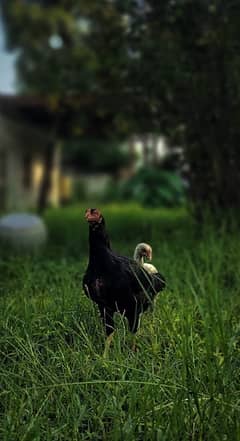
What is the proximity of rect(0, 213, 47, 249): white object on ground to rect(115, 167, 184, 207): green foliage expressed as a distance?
597 cm

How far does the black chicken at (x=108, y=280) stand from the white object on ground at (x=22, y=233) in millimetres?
4763

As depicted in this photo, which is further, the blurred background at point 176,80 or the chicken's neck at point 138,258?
the blurred background at point 176,80

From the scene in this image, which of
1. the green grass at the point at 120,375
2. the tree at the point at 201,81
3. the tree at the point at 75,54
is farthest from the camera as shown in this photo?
the tree at the point at 75,54

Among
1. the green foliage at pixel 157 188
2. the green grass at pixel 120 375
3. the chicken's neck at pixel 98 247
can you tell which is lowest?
the green grass at pixel 120 375

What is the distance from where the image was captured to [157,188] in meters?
14.3

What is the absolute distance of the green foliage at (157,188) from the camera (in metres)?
14.0

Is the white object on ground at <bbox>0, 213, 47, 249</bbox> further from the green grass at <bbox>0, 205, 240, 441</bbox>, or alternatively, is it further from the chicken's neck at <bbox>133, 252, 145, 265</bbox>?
the chicken's neck at <bbox>133, 252, 145, 265</bbox>

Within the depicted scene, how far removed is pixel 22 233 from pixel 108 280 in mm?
5168

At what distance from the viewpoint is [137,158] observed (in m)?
22.2

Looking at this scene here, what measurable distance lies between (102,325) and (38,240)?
16.5 feet

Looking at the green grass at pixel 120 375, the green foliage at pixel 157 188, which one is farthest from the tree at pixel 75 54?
the green grass at pixel 120 375

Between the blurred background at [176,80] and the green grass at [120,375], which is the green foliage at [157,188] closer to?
the blurred background at [176,80]

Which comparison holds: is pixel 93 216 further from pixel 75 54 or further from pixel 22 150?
pixel 22 150

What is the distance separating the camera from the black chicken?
2672mm
